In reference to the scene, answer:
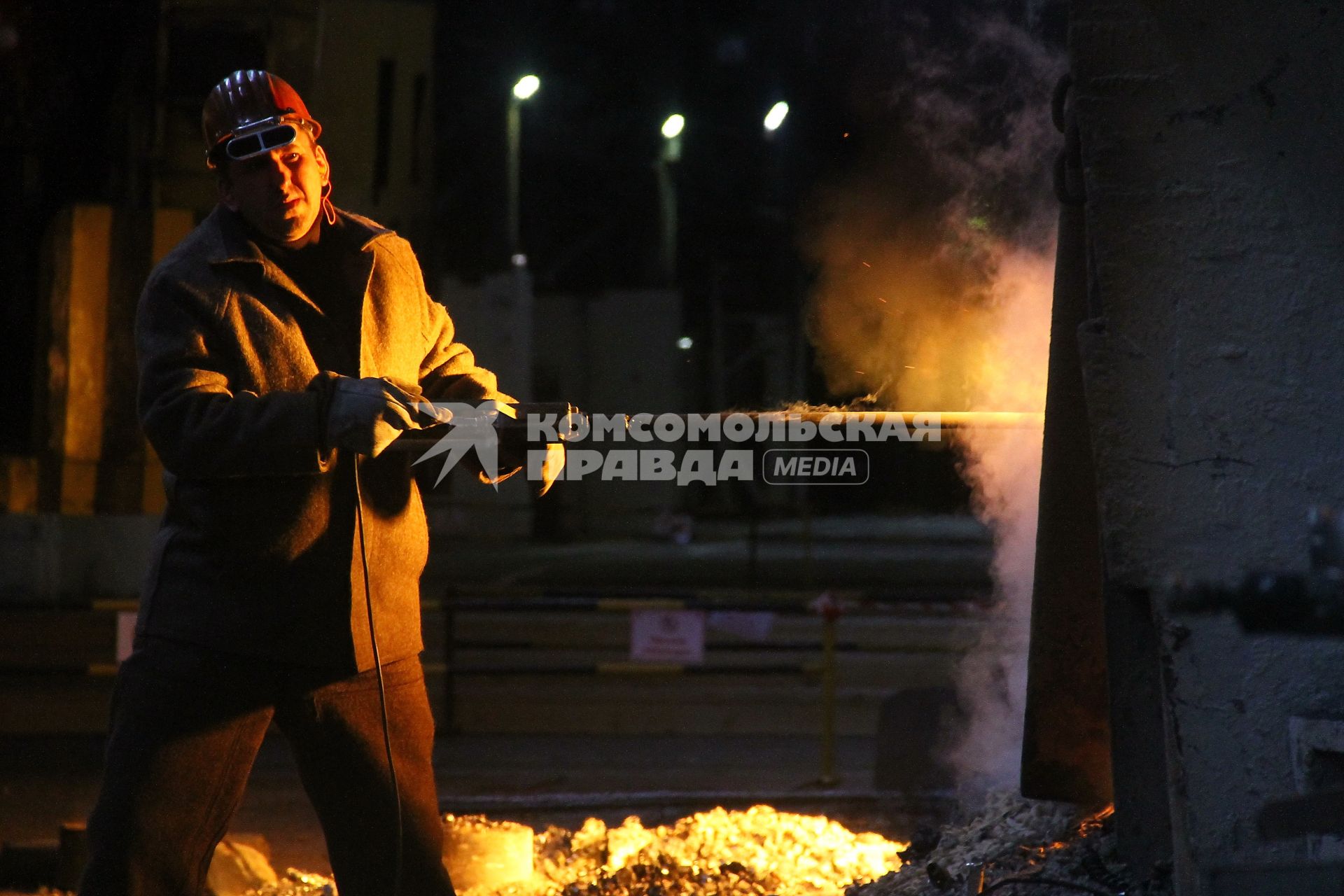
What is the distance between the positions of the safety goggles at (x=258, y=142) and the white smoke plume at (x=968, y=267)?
2.44 m

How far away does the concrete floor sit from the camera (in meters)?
5.08

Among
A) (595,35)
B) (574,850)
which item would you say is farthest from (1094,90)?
(595,35)

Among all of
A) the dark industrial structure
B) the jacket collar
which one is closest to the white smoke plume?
the dark industrial structure

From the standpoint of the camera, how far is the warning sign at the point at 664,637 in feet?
22.8

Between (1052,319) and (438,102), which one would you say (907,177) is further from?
(438,102)

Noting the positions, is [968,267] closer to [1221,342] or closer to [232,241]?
[1221,342]

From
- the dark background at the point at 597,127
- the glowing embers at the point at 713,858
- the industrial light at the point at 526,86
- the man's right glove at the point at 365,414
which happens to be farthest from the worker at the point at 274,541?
the industrial light at the point at 526,86

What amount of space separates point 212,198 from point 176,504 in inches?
369

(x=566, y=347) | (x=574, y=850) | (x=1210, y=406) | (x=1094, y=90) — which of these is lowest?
(x=574, y=850)

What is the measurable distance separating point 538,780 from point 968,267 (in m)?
3.88

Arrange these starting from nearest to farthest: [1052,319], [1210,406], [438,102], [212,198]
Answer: [1210,406] → [1052,319] → [212,198] → [438,102]

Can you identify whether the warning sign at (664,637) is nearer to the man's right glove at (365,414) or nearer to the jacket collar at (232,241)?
the jacket collar at (232,241)

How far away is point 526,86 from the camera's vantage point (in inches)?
795

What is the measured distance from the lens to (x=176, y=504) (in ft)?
8.04
